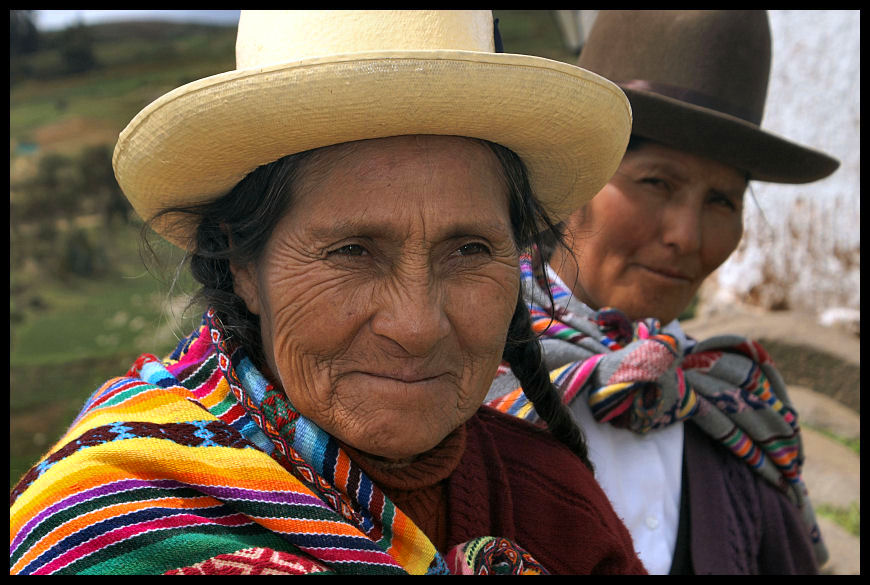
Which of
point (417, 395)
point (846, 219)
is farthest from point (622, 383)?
point (846, 219)

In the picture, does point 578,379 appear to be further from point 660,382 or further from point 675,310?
point 675,310

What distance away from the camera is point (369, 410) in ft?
5.33

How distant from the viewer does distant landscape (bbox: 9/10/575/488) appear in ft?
18.6

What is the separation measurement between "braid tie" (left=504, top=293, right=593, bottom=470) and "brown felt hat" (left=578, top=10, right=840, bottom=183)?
37.7 inches

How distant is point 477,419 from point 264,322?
0.72 metres

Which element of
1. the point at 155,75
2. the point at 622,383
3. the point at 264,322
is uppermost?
the point at 155,75

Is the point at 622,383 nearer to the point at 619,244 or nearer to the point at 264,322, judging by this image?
the point at 619,244

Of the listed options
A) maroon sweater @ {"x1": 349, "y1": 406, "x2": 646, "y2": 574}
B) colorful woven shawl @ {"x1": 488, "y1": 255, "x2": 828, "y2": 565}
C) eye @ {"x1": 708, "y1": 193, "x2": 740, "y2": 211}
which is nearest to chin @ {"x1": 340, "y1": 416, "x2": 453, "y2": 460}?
maroon sweater @ {"x1": 349, "y1": 406, "x2": 646, "y2": 574}

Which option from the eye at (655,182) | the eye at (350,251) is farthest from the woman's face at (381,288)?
the eye at (655,182)

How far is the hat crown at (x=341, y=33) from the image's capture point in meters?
1.55

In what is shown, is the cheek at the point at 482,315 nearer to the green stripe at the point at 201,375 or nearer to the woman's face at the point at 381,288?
the woman's face at the point at 381,288

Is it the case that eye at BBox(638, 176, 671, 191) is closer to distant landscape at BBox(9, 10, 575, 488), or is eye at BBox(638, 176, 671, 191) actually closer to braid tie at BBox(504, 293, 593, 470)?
braid tie at BBox(504, 293, 593, 470)

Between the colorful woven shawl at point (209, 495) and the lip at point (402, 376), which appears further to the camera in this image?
the lip at point (402, 376)

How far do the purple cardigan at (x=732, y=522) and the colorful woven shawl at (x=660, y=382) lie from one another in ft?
0.22
